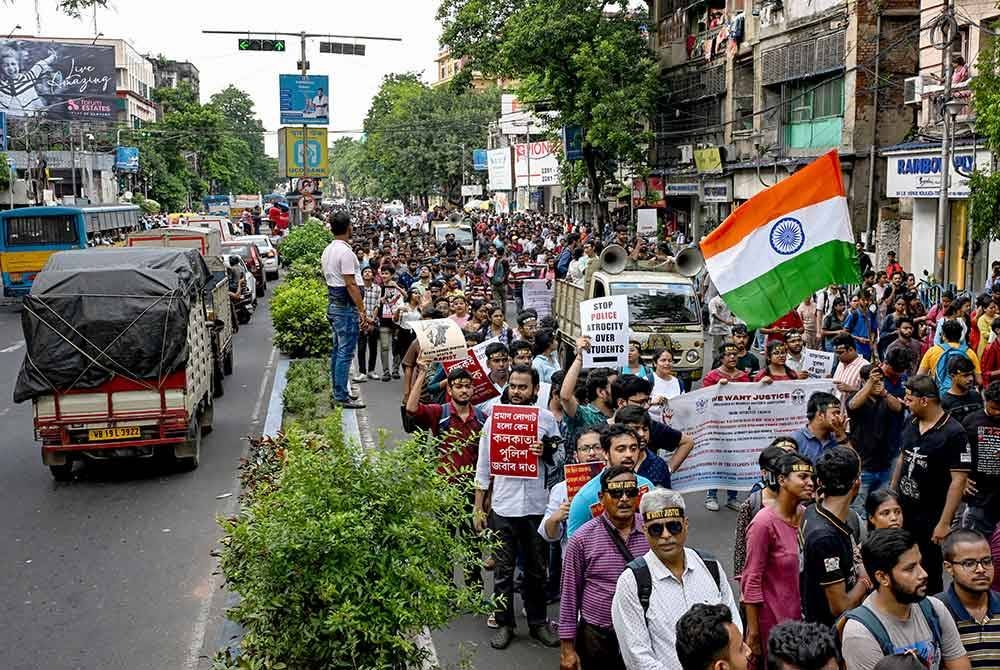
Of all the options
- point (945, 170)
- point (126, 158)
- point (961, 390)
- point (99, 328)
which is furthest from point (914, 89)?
point (126, 158)

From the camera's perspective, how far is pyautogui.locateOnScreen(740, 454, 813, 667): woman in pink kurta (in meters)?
5.61

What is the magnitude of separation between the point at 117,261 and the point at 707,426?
7.74 meters

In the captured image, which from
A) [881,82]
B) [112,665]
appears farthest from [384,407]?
[881,82]

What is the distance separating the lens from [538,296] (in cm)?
1959

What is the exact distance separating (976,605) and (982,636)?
0.12m

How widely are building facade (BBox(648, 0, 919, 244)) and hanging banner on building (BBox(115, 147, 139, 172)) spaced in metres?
42.3

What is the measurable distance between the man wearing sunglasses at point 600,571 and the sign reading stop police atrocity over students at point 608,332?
4.55 metres

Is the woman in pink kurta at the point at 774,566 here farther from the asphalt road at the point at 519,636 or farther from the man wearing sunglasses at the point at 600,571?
the asphalt road at the point at 519,636

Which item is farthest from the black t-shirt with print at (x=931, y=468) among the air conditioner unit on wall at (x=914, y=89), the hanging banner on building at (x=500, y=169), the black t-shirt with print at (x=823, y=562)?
the hanging banner on building at (x=500, y=169)

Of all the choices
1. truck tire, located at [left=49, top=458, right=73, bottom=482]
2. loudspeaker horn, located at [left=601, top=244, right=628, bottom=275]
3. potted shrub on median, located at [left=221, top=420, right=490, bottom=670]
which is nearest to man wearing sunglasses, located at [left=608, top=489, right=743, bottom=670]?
potted shrub on median, located at [left=221, top=420, right=490, bottom=670]

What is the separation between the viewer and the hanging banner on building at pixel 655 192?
43.1 metres

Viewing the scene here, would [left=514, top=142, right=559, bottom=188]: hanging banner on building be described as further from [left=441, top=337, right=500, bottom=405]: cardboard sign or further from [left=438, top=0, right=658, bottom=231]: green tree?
[left=441, top=337, right=500, bottom=405]: cardboard sign

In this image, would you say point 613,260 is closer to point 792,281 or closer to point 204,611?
point 792,281

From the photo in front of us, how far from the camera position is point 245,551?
5219mm
